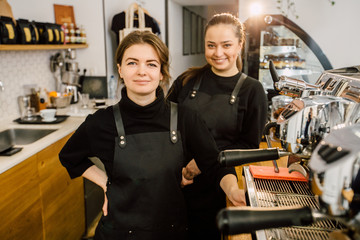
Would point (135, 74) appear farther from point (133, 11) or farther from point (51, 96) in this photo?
point (133, 11)

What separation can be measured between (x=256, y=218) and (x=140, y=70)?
828 mm

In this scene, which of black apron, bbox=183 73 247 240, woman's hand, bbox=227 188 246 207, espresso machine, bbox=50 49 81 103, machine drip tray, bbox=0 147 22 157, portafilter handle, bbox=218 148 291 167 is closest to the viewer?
portafilter handle, bbox=218 148 291 167

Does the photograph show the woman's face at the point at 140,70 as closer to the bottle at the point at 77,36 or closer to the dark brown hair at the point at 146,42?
the dark brown hair at the point at 146,42

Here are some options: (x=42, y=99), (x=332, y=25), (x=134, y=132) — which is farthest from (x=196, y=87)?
(x=332, y=25)

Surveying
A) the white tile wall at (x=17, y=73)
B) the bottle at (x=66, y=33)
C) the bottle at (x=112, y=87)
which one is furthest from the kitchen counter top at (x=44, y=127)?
the bottle at (x=66, y=33)

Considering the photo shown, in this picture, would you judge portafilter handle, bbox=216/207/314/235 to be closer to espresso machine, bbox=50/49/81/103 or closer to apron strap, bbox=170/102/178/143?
apron strap, bbox=170/102/178/143

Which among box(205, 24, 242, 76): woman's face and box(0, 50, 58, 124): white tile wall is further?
box(0, 50, 58, 124): white tile wall

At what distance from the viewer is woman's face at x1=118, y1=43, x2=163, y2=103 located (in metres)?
1.24

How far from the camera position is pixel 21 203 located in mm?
1791

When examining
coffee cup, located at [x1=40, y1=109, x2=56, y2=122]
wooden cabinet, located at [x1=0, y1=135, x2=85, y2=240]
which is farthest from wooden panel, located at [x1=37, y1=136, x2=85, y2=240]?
coffee cup, located at [x1=40, y1=109, x2=56, y2=122]

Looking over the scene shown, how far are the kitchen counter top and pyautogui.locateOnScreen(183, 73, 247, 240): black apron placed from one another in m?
0.94

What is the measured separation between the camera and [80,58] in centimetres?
380

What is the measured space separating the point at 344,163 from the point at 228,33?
1.33 metres

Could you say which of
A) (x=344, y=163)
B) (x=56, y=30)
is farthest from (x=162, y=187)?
(x=56, y=30)
